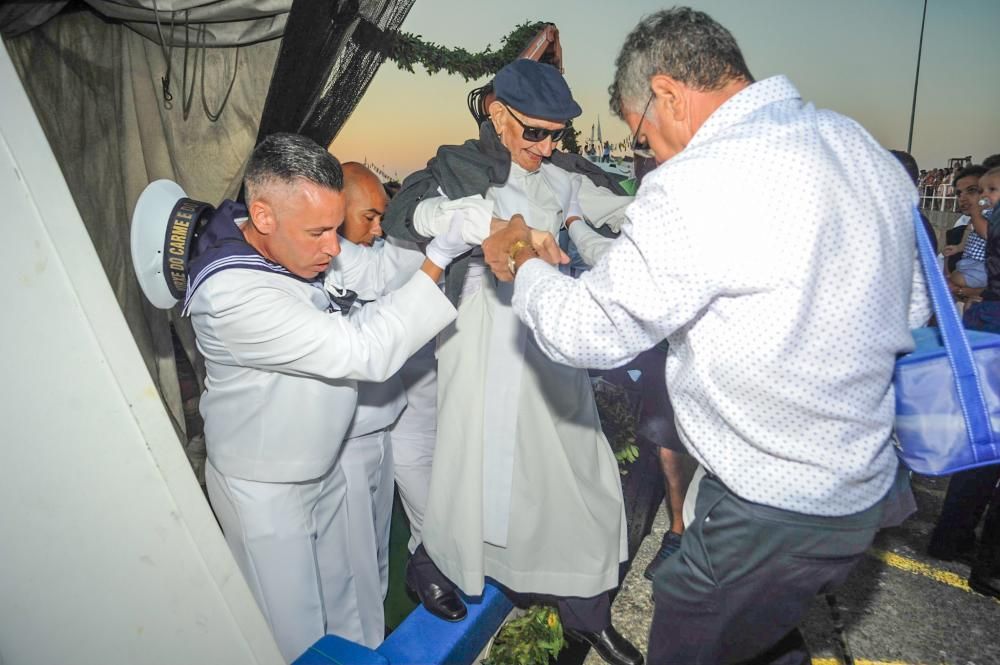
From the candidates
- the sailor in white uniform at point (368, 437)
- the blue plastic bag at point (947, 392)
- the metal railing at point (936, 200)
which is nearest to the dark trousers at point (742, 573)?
the blue plastic bag at point (947, 392)

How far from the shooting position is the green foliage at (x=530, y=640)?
9.37 ft

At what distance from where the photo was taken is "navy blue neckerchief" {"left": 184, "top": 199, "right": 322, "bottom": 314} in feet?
7.09

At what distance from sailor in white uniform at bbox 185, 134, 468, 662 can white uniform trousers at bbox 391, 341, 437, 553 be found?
2.00 ft

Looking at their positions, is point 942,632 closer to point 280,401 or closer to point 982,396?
point 982,396

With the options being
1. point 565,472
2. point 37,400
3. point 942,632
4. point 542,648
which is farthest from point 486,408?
point 942,632

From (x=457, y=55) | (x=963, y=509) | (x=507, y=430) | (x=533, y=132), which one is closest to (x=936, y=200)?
(x=963, y=509)

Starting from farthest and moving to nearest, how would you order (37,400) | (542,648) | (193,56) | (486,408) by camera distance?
(193,56) < (542,648) < (486,408) < (37,400)

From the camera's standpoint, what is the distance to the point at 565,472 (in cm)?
273

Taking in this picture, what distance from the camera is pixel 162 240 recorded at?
7.50 feet

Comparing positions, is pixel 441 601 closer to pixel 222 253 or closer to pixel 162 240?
pixel 222 253

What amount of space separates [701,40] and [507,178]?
4.02 ft

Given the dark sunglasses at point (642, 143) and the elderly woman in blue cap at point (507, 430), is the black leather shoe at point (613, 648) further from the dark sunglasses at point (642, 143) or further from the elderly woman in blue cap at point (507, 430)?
the dark sunglasses at point (642, 143)

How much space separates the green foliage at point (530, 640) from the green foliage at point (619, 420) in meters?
1.40

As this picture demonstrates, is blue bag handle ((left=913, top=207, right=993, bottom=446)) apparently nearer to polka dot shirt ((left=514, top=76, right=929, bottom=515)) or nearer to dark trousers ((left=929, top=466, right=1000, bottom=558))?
polka dot shirt ((left=514, top=76, right=929, bottom=515))
